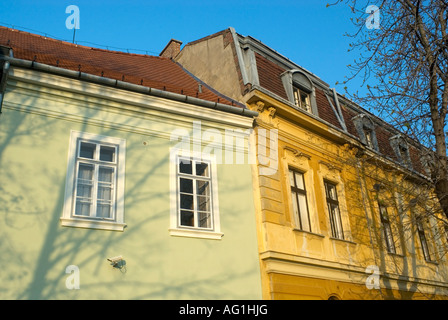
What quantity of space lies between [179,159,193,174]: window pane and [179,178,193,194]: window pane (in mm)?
230

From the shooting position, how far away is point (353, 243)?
518 inches

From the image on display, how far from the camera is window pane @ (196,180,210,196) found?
1074 centimetres

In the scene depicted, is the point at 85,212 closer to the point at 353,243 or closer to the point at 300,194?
the point at 300,194

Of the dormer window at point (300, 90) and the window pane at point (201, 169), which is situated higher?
the dormer window at point (300, 90)

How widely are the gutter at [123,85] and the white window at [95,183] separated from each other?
1213 mm

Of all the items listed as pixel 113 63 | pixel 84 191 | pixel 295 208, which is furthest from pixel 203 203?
pixel 113 63

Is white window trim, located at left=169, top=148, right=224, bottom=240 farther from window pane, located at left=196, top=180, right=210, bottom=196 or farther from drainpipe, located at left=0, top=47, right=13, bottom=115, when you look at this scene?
drainpipe, located at left=0, top=47, right=13, bottom=115

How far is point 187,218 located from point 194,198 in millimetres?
497

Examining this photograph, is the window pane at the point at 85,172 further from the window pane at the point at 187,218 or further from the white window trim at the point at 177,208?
the window pane at the point at 187,218

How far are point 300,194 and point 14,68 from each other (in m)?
7.72

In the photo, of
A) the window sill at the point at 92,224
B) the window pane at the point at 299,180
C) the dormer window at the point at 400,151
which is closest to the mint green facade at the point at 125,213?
the window sill at the point at 92,224

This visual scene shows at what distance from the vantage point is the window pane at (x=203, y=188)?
10742 millimetres

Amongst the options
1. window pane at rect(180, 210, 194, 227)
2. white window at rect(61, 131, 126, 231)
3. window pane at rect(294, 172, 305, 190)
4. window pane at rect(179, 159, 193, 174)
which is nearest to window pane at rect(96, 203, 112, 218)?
white window at rect(61, 131, 126, 231)

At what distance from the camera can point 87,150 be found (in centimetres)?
977
